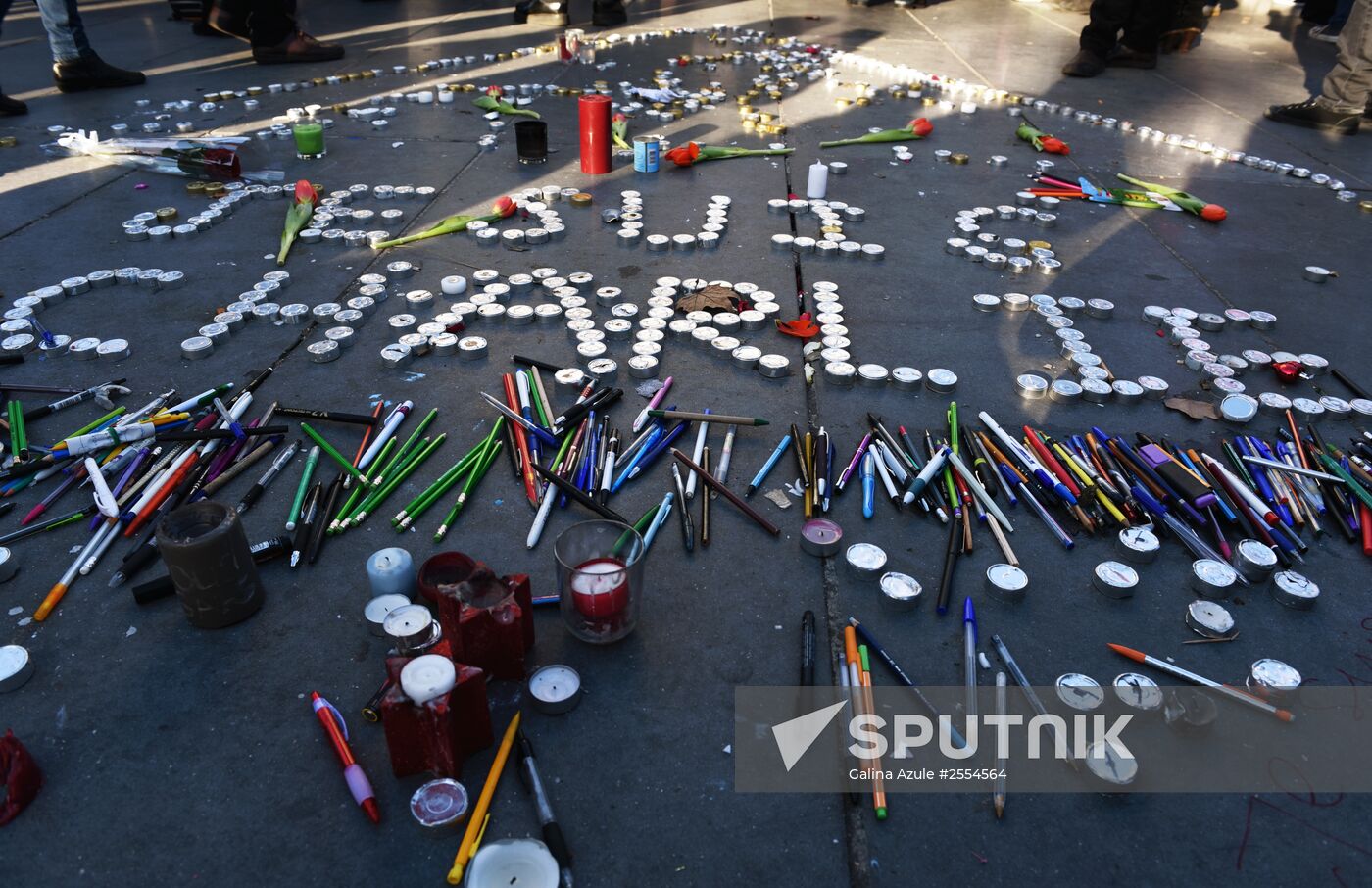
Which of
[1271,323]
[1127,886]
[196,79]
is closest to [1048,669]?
[1127,886]

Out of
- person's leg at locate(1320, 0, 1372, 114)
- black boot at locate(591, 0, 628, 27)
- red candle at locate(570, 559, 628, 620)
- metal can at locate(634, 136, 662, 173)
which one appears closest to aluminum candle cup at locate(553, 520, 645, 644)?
red candle at locate(570, 559, 628, 620)

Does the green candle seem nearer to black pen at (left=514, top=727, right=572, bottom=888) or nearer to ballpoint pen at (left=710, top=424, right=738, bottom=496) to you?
A: ballpoint pen at (left=710, top=424, right=738, bottom=496)

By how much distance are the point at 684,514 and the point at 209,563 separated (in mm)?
1236

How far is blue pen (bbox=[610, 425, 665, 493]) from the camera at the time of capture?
8.64 feet

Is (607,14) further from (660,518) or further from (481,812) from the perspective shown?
(481,812)

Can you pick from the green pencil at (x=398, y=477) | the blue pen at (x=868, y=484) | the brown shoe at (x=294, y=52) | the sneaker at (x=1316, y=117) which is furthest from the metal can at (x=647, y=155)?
the sneaker at (x=1316, y=117)

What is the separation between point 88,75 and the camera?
288 inches

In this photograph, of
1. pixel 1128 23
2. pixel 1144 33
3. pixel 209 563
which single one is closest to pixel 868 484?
pixel 209 563

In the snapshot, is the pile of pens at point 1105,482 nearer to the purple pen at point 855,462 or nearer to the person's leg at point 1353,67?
the purple pen at point 855,462

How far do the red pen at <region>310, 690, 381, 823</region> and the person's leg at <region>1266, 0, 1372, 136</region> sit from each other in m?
8.98

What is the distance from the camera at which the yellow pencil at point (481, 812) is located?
5.00ft

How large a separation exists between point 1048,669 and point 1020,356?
179 cm

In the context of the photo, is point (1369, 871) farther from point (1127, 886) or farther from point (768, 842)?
point (768, 842)

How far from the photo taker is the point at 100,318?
3564 millimetres
